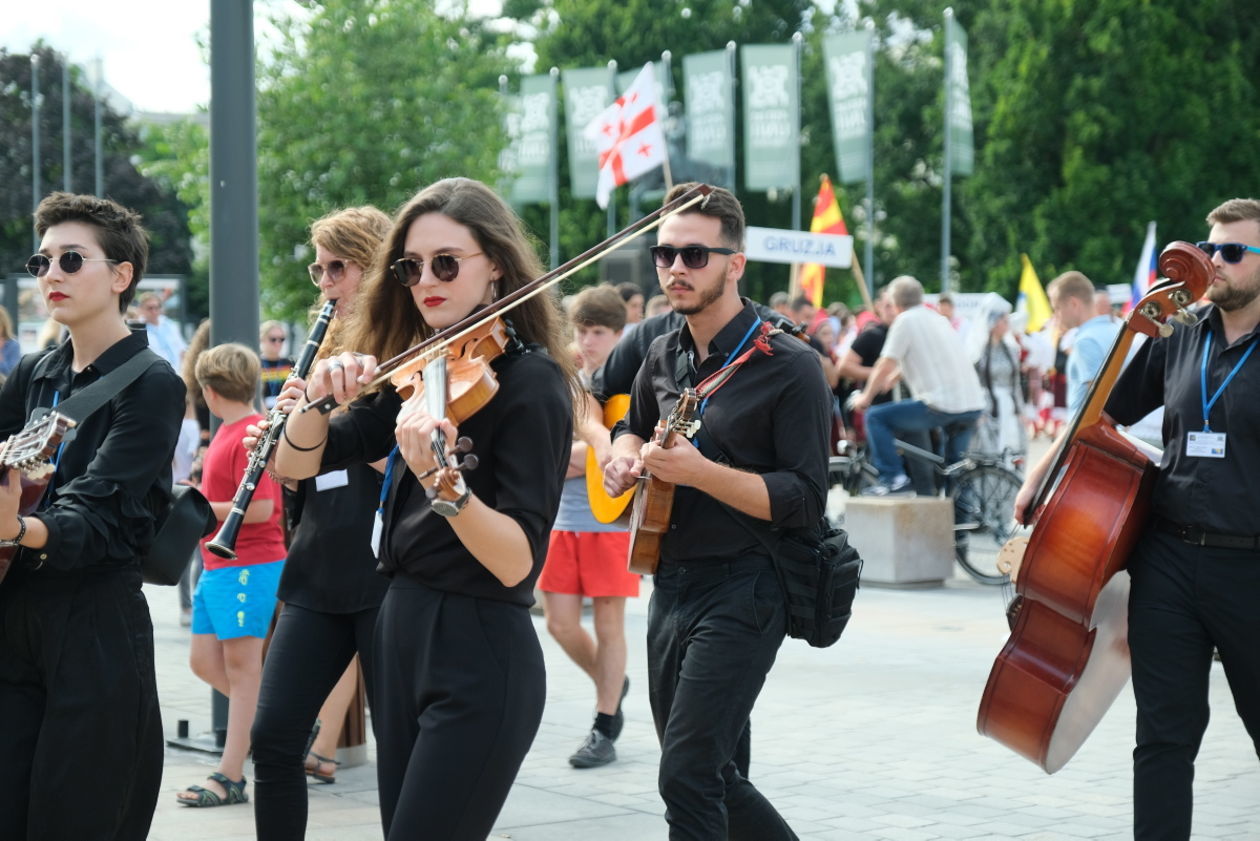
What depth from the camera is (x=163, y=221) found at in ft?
183

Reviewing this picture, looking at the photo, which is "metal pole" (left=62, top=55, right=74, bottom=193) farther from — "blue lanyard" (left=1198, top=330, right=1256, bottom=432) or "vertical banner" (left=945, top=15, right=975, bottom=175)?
"blue lanyard" (left=1198, top=330, right=1256, bottom=432)

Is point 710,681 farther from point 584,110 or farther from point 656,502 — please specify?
point 584,110

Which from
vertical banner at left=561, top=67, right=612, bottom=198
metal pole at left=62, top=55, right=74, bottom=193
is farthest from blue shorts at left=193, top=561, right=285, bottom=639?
metal pole at left=62, top=55, right=74, bottom=193

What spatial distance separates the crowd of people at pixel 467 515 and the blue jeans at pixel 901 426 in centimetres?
736

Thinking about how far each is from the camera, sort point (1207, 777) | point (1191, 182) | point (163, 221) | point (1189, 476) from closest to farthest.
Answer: point (1189, 476), point (1207, 777), point (1191, 182), point (163, 221)

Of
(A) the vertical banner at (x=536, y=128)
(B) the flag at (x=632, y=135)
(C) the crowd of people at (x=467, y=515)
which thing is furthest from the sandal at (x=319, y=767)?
(A) the vertical banner at (x=536, y=128)

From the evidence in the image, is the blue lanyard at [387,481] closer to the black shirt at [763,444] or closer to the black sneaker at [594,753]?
the black shirt at [763,444]

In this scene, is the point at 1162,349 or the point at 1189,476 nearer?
the point at 1189,476

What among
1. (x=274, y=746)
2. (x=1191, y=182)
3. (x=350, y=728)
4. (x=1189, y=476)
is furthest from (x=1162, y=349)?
(x=1191, y=182)

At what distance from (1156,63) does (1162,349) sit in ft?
141

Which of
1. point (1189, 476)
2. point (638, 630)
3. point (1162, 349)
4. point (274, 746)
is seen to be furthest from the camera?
point (638, 630)

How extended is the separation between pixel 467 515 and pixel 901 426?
10353 mm

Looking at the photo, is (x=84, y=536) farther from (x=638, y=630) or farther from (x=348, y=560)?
(x=638, y=630)

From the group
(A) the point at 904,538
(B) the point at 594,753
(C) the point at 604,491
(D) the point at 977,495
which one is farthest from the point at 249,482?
(D) the point at 977,495
